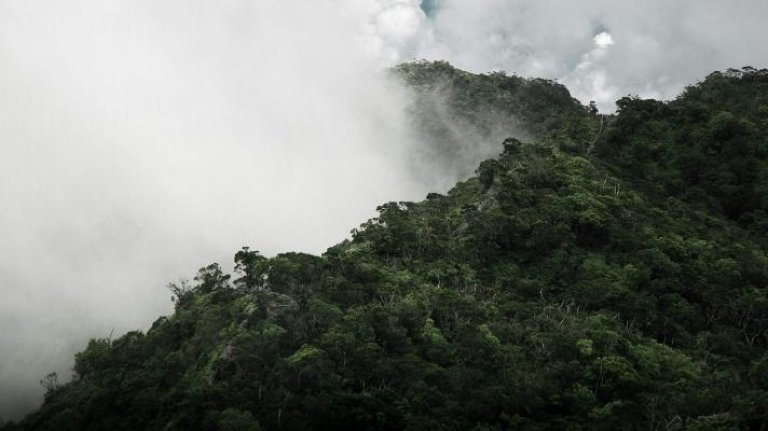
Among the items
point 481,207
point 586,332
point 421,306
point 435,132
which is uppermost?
point 435,132

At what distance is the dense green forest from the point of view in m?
35.9

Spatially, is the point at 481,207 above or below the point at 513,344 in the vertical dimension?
above

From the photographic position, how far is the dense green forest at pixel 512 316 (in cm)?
3594

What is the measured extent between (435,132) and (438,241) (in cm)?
6788

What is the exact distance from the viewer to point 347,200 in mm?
135750

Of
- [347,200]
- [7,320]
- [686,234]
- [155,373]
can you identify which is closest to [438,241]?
[686,234]

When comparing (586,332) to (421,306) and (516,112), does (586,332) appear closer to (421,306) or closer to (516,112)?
(421,306)

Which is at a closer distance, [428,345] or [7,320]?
[428,345]

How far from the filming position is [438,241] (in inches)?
2329

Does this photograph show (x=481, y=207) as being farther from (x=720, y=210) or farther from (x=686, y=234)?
(x=720, y=210)

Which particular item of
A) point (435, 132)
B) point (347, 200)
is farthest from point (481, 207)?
point (347, 200)

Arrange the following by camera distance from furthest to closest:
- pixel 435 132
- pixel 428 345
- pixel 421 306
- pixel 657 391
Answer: pixel 435 132 → pixel 421 306 → pixel 428 345 → pixel 657 391

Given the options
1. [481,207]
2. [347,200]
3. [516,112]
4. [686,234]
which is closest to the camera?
[686,234]

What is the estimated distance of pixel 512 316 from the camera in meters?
48.8
